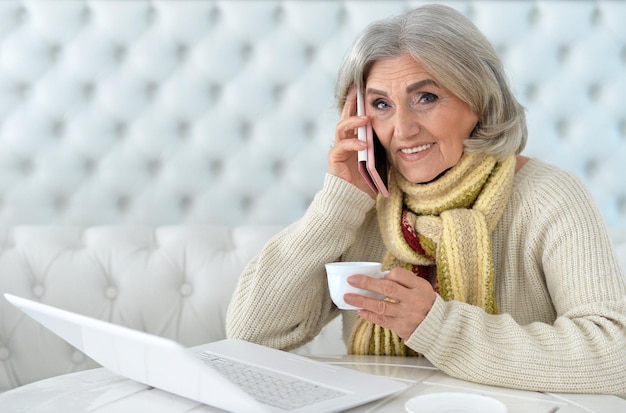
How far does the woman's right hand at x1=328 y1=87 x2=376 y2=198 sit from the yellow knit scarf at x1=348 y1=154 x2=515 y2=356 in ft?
0.28

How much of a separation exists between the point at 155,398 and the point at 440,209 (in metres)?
0.72

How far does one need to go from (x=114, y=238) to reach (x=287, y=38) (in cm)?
79

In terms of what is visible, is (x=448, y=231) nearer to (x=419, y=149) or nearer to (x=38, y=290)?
(x=419, y=149)

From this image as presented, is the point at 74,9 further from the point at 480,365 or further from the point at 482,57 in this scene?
the point at 480,365

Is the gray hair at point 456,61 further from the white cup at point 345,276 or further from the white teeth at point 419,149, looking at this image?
the white cup at point 345,276

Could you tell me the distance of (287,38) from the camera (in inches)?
88.0

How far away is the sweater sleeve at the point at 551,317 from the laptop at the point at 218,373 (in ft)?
0.54

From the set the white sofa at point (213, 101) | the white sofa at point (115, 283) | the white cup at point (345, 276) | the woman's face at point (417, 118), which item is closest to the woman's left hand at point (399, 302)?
the white cup at point (345, 276)

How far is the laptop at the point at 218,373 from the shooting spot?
83cm

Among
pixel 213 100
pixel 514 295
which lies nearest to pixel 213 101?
pixel 213 100

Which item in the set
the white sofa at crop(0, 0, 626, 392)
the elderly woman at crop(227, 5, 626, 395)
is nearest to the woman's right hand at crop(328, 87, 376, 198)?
the elderly woman at crop(227, 5, 626, 395)

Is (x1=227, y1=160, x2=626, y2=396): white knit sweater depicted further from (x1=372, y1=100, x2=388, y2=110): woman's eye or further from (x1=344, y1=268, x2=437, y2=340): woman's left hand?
(x1=372, y1=100, x2=388, y2=110): woman's eye

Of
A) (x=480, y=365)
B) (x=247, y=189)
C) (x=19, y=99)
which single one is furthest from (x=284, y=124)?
(x=480, y=365)

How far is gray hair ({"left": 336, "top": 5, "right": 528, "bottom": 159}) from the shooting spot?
1.40 meters
